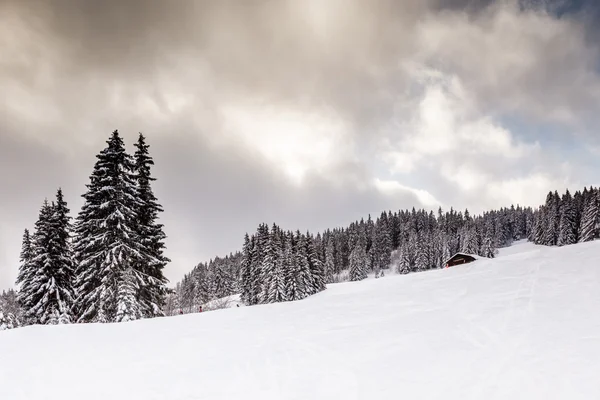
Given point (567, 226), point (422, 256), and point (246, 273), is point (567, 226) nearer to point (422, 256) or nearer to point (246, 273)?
point (422, 256)

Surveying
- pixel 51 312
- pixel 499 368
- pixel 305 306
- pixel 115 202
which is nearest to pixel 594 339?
pixel 499 368

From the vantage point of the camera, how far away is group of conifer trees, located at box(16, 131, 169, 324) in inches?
787

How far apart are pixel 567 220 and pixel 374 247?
60529mm

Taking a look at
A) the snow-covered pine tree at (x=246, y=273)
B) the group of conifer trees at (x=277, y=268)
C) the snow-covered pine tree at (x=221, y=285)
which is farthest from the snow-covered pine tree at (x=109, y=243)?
the snow-covered pine tree at (x=221, y=285)

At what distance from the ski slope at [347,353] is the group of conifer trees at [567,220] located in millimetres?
81399

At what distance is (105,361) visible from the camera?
852cm

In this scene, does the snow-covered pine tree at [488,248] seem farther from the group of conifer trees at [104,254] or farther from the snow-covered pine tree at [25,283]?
the snow-covered pine tree at [25,283]

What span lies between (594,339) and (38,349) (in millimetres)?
14828

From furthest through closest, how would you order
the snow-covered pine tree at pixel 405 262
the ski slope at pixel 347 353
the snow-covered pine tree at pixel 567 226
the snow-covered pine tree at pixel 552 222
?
the snow-covered pine tree at pixel 405 262
the snow-covered pine tree at pixel 552 222
the snow-covered pine tree at pixel 567 226
the ski slope at pixel 347 353

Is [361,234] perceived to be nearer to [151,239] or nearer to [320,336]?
[151,239]

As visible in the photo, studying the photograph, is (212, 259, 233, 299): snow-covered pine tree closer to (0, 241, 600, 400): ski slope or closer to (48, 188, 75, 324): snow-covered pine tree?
(48, 188, 75, 324): snow-covered pine tree

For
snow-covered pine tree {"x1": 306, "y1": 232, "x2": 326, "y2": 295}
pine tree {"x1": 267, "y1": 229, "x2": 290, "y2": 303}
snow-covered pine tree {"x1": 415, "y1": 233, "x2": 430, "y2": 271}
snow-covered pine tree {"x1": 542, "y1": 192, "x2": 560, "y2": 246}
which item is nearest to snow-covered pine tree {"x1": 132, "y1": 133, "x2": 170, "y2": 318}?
pine tree {"x1": 267, "y1": 229, "x2": 290, "y2": 303}

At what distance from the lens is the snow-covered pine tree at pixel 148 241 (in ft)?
71.4

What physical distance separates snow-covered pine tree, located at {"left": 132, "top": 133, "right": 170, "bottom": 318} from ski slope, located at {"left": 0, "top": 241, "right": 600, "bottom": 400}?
32.2 ft
